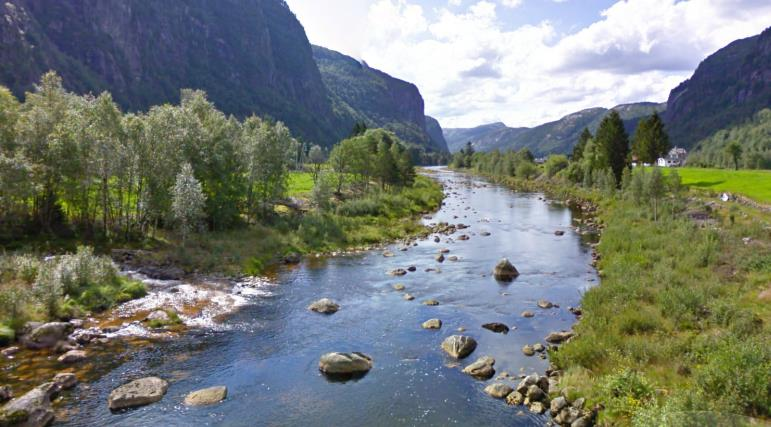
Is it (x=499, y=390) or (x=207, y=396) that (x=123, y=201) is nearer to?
(x=207, y=396)

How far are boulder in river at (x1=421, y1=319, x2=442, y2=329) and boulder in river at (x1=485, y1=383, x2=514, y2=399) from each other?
28.4 ft

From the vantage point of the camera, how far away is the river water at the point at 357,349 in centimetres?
2066

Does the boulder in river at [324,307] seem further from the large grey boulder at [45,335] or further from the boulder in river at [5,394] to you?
the boulder in river at [5,394]

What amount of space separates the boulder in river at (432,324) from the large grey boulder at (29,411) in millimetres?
20036

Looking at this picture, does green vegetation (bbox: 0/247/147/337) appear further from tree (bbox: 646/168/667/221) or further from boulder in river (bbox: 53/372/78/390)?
tree (bbox: 646/168/667/221)

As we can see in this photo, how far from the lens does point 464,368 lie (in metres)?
25.0

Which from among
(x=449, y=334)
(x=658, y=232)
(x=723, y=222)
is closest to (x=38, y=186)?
(x=449, y=334)

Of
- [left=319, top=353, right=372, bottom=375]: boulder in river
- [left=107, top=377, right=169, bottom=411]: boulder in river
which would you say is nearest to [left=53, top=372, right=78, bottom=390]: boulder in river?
[left=107, top=377, right=169, bottom=411]: boulder in river

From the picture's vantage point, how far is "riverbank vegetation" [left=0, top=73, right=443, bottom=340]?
111ft

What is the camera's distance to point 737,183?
3031 inches

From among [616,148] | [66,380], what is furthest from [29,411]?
[616,148]

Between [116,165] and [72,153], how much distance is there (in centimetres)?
341

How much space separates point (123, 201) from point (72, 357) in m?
30.0

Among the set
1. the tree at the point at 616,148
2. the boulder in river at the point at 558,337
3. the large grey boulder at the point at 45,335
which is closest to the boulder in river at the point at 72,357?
the large grey boulder at the point at 45,335
